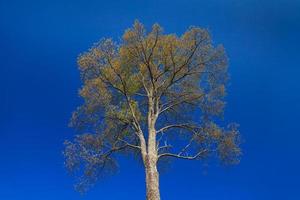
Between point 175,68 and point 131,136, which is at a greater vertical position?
point 175,68

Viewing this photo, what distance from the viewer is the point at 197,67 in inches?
856

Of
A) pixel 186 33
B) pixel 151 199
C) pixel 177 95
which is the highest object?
pixel 186 33

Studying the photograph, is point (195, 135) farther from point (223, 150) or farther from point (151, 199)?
point (151, 199)

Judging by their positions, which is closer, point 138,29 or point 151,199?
point 151,199

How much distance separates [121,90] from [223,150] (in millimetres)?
5165

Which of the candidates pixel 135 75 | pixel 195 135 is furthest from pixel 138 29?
pixel 195 135

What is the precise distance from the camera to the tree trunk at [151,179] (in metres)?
17.7

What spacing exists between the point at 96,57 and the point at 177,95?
4075mm

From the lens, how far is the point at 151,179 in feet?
59.2

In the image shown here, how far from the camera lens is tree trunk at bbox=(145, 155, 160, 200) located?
17672 millimetres

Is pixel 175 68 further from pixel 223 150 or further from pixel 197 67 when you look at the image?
pixel 223 150

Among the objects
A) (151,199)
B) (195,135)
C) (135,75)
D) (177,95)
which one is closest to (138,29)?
(135,75)

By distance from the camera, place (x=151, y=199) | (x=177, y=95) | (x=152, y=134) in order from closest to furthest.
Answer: (x=151, y=199)
(x=152, y=134)
(x=177, y=95)

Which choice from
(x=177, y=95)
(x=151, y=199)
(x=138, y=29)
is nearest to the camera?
(x=151, y=199)
